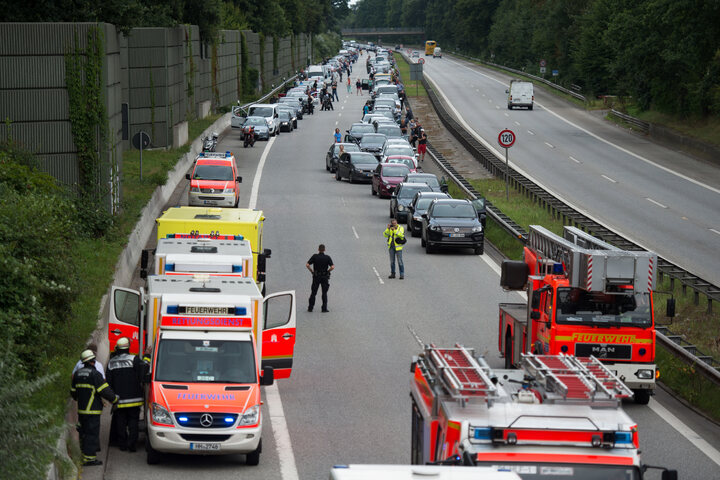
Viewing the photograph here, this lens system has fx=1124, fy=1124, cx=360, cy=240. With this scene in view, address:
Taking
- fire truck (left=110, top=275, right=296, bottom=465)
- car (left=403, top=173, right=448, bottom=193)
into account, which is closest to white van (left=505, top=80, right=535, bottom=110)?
car (left=403, top=173, right=448, bottom=193)

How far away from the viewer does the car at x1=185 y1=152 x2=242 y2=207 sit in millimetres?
38500

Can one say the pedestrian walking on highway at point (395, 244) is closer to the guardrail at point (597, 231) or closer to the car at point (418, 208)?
the guardrail at point (597, 231)

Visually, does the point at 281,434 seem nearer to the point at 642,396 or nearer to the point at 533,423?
the point at 642,396

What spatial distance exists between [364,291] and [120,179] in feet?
30.5

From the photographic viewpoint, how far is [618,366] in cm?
1711

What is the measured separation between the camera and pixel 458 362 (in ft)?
35.6

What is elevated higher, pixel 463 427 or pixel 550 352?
pixel 463 427

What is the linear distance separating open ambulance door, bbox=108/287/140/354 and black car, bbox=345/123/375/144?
138 ft

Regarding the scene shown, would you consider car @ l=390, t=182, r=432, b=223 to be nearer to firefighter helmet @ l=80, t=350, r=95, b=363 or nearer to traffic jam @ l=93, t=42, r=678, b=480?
traffic jam @ l=93, t=42, r=678, b=480

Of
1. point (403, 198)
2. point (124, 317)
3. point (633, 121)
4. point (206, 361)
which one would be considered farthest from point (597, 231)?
point (633, 121)

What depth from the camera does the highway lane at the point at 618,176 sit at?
1404 inches

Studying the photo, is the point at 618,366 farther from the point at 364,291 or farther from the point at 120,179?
the point at 120,179

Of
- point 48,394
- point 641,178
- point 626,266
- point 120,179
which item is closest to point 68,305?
point 48,394

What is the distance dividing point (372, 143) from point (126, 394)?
42.4m
